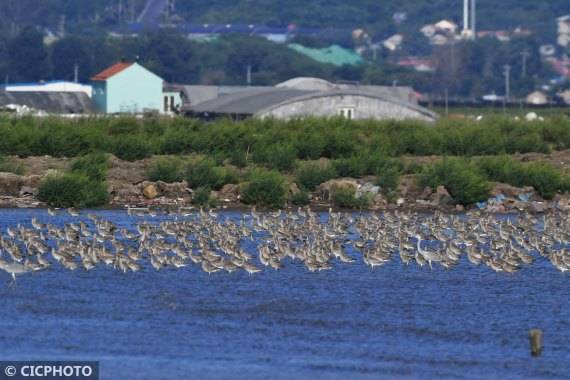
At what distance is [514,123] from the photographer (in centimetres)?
5531

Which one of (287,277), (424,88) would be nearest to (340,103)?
(287,277)

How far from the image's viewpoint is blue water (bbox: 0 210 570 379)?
797 inches

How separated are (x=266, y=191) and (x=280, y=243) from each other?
9409 millimetres

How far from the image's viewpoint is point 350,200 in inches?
1558

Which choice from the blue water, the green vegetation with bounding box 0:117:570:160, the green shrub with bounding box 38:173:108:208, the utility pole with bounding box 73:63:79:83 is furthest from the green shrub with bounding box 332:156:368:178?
the utility pole with bounding box 73:63:79:83

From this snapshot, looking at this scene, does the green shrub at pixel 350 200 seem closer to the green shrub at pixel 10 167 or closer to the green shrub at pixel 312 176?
the green shrub at pixel 312 176

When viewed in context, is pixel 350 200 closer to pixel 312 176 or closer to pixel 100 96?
pixel 312 176

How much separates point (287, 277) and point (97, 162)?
50.2 feet

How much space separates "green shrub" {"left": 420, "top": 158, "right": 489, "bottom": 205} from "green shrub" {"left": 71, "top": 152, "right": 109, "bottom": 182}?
7.85m

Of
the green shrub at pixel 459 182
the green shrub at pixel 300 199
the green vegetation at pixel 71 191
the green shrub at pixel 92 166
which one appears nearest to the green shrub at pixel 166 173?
the green shrub at pixel 92 166

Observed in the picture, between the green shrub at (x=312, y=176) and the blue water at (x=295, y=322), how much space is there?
12080 mm

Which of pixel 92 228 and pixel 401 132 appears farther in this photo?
pixel 401 132

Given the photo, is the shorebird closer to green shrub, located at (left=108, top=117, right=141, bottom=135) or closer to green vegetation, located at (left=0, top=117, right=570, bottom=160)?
green vegetation, located at (left=0, top=117, right=570, bottom=160)

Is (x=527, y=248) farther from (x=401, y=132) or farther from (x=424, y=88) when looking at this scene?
(x=424, y=88)
